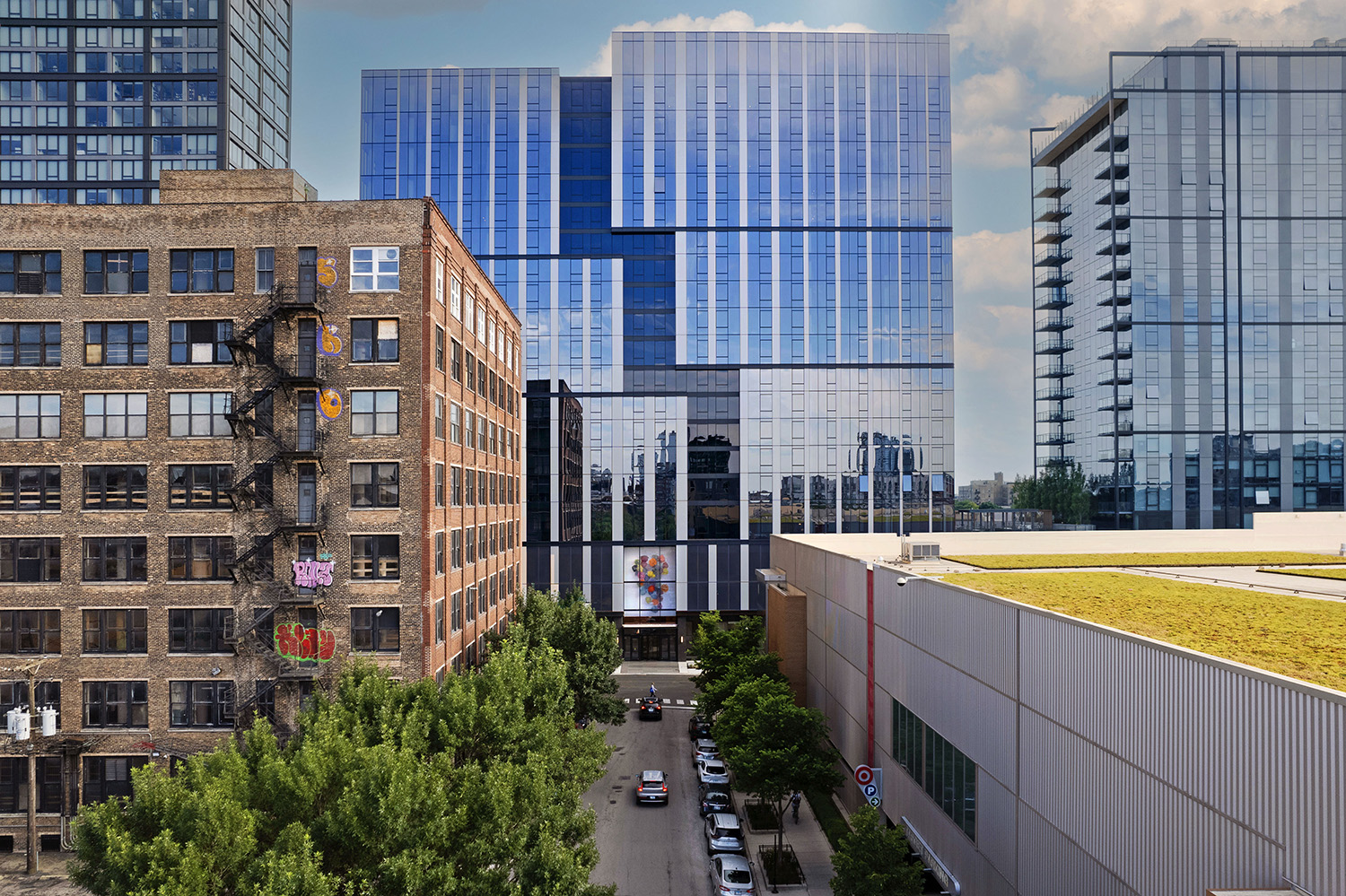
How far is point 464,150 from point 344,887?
255ft

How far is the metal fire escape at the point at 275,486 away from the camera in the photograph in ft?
121

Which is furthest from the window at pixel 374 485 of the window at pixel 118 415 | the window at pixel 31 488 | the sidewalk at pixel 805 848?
the sidewalk at pixel 805 848

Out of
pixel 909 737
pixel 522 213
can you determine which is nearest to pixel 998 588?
pixel 909 737

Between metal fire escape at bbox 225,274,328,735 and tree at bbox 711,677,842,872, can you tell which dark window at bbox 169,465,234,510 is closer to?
metal fire escape at bbox 225,274,328,735

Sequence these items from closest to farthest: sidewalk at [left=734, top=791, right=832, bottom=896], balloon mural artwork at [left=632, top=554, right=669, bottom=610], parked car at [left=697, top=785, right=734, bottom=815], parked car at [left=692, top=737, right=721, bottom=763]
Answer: sidewalk at [left=734, top=791, right=832, bottom=896] → parked car at [left=697, top=785, right=734, bottom=815] → parked car at [left=692, top=737, right=721, bottom=763] → balloon mural artwork at [left=632, top=554, right=669, bottom=610]

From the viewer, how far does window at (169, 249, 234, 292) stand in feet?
126

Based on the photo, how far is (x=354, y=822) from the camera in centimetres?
2083

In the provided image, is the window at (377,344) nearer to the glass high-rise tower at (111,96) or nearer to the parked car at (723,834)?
the parked car at (723,834)

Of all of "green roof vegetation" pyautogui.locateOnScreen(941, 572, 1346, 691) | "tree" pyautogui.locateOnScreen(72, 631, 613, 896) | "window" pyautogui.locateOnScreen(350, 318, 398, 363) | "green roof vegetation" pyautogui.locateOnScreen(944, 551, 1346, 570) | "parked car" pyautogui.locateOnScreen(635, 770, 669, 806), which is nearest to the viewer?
"green roof vegetation" pyautogui.locateOnScreen(941, 572, 1346, 691)

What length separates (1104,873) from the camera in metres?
Result: 16.8

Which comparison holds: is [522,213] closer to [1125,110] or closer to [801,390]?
[801,390]

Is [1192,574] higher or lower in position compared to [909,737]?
higher

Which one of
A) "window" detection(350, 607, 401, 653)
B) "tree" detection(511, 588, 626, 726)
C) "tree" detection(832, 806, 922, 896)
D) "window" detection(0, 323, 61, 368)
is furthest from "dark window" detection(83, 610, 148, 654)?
"tree" detection(832, 806, 922, 896)

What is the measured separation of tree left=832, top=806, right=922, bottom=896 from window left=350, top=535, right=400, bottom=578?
2347cm
